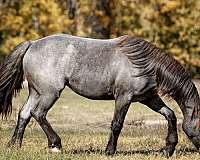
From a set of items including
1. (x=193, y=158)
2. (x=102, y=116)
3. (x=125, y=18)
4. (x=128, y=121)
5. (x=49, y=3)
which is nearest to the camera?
(x=193, y=158)

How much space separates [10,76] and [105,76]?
1566 millimetres

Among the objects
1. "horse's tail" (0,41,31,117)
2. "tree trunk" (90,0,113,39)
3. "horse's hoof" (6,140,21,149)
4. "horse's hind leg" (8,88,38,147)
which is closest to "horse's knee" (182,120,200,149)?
"horse's hind leg" (8,88,38,147)

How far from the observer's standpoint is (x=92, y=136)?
11508 millimetres

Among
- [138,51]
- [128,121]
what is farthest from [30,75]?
[128,121]

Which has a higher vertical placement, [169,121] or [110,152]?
[169,121]

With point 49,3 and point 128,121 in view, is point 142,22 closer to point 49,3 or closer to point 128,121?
point 49,3

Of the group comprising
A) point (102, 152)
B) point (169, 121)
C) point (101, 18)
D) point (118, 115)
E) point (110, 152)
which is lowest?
point (101, 18)

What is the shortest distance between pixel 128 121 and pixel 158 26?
22.7 m

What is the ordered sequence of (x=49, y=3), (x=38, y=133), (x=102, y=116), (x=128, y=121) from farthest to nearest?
(x=49, y=3) → (x=102, y=116) → (x=128, y=121) → (x=38, y=133)

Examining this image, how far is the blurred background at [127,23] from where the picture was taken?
34750 mm

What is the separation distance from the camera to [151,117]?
627 inches

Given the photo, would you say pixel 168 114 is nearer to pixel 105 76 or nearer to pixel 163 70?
pixel 163 70

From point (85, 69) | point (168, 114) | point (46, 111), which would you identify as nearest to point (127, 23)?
point (168, 114)

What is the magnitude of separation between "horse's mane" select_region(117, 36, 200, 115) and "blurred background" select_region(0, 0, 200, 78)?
25.4 metres
